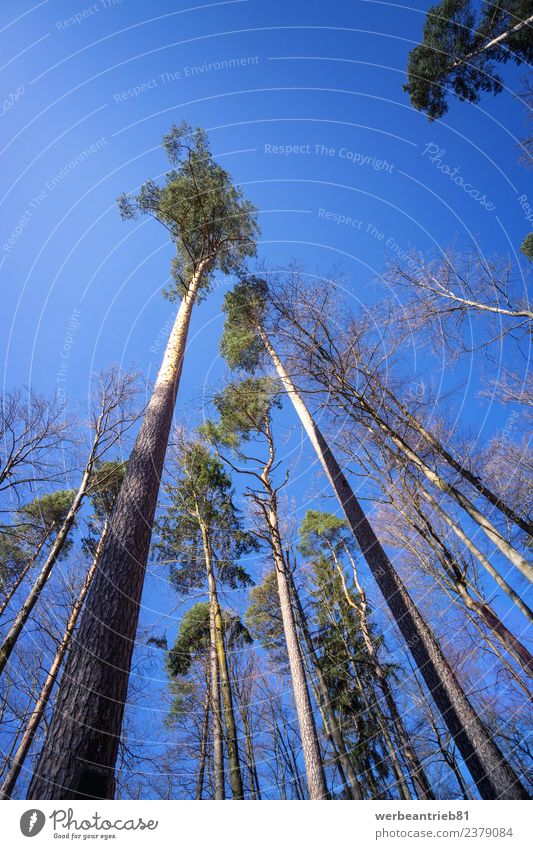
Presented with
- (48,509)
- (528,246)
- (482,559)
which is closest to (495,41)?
(528,246)

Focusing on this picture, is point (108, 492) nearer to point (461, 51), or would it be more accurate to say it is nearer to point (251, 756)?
point (251, 756)

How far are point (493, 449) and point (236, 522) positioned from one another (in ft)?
21.8

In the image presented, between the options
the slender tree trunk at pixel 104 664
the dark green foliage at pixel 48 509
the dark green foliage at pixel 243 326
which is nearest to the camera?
the slender tree trunk at pixel 104 664

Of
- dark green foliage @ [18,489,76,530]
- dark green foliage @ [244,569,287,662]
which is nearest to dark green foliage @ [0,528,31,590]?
dark green foliage @ [18,489,76,530]

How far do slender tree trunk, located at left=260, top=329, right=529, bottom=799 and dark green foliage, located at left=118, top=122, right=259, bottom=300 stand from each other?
24.0ft

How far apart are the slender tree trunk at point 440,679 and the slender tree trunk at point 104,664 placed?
136 inches

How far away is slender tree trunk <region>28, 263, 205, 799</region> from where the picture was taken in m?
2.51

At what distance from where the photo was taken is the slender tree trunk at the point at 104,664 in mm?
2508

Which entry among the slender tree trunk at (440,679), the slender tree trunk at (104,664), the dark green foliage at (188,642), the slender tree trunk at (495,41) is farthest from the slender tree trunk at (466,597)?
the slender tree trunk at (495,41)

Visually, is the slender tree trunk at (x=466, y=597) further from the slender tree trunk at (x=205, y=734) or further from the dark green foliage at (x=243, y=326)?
the slender tree trunk at (x=205, y=734)
